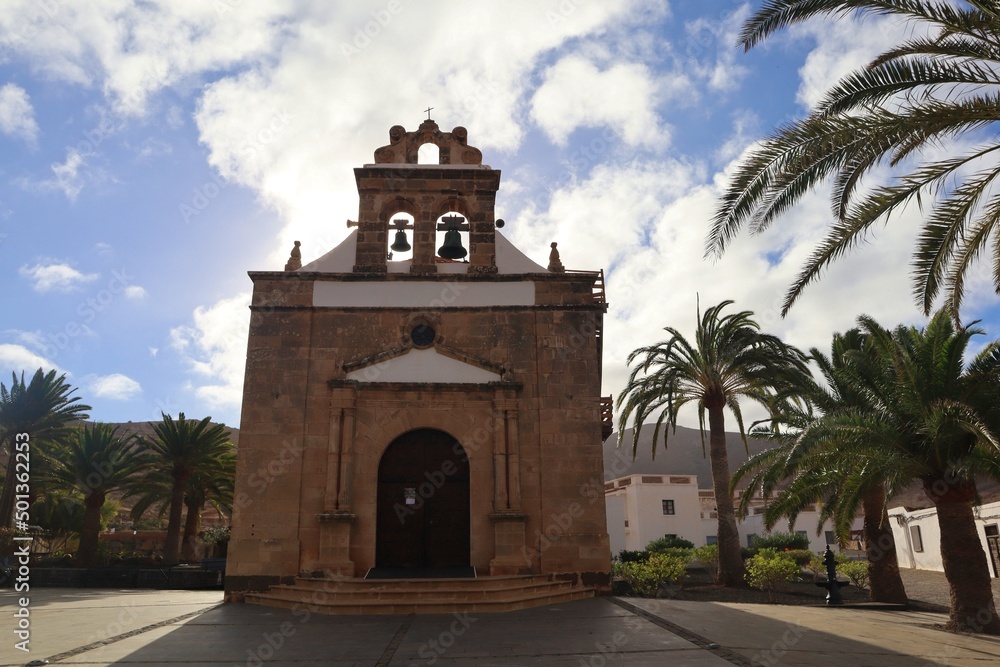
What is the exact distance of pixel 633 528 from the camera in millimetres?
38969

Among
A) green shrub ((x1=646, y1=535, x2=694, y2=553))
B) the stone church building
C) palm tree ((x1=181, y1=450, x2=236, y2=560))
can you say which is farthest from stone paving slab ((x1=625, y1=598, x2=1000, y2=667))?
green shrub ((x1=646, y1=535, x2=694, y2=553))

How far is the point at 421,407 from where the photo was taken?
12.6 m

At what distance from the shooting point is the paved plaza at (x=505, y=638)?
640 centimetres

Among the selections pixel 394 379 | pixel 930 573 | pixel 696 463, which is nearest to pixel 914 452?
pixel 394 379

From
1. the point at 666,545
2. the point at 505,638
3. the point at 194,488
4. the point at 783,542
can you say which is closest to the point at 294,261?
the point at 505,638

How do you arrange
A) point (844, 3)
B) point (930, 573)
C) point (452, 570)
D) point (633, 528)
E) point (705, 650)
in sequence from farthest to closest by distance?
point (633, 528), point (930, 573), point (452, 570), point (844, 3), point (705, 650)

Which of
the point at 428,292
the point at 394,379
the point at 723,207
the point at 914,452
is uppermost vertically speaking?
the point at 428,292

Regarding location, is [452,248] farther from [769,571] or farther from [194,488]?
[194,488]

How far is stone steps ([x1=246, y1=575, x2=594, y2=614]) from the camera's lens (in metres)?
9.82

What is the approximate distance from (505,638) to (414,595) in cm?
289

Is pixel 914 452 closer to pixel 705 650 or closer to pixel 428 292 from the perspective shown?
pixel 705 650

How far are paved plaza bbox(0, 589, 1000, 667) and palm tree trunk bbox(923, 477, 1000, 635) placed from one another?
633 mm

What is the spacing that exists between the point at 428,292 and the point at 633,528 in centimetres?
2945

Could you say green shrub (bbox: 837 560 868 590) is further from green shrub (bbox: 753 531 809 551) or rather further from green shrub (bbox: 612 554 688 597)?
green shrub (bbox: 753 531 809 551)
